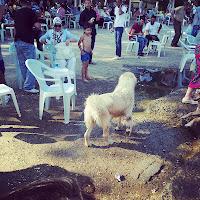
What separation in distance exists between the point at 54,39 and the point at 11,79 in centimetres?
164

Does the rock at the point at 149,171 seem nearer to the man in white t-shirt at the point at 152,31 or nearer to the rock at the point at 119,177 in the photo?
the rock at the point at 119,177

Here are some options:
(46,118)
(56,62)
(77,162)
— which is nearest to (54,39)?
(56,62)

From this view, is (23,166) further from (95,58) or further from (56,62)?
(95,58)

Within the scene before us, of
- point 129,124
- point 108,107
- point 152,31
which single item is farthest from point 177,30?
point 108,107

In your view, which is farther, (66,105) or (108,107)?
(66,105)

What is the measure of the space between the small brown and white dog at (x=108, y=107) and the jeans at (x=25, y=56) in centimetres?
259

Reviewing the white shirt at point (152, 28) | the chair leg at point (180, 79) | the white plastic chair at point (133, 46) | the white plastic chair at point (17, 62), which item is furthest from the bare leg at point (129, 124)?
the white shirt at point (152, 28)

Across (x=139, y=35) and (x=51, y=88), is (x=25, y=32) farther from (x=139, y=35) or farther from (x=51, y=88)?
(x=139, y=35)

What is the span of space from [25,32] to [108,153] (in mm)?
3613

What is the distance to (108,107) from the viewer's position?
475 centimetres

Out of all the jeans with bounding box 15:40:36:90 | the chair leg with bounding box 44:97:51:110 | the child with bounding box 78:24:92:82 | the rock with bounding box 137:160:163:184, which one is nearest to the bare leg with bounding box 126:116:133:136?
the rock with bounding box 137:160:163:184

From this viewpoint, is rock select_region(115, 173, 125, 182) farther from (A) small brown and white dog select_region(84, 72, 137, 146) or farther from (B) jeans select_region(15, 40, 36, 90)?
(B) jeans select_region(15, 40, 36, 90)

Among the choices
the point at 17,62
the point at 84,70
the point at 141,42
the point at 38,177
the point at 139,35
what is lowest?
the point at 38,177

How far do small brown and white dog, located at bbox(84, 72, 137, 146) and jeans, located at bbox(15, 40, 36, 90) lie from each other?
2589 millimetres
